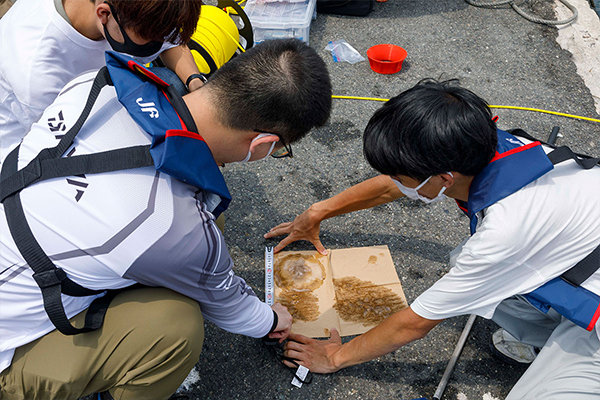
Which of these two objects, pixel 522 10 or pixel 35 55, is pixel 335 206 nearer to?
pixel 35 55

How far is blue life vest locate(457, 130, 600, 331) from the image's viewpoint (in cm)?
161

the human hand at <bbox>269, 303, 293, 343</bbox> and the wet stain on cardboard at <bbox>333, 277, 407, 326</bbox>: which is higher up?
the human hand at <bbox>269, 303, 293, 343</bbox>

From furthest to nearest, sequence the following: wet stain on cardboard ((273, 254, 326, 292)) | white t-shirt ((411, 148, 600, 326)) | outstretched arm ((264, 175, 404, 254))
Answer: wet stain on cardboard ((273, 254, 326, 292)) < outstretched arm ((264, 175, 404, 254)) < white t-shirt ((411, 148, 600, 326))

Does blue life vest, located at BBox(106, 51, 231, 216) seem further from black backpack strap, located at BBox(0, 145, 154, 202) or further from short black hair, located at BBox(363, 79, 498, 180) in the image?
short black hair, located at BBox(363, 79, 498, 180)

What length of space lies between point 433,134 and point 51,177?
4.20 feet

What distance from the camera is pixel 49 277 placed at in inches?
58.1

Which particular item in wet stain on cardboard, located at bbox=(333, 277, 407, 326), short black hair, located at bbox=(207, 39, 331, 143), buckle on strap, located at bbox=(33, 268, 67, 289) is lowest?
wet stain on cardboard, located at bbox=(333, 277, 407, 326)

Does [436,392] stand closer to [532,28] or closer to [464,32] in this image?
[464,32]

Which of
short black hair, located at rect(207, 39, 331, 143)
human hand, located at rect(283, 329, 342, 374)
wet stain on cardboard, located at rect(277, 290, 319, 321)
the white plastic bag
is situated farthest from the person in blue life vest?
the white plastic bag

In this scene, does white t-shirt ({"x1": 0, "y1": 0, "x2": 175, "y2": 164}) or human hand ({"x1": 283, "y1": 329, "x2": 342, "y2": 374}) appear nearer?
white t-shirt ({"x1": 0, "y1": 0, "x2": 175, "y2": 164})

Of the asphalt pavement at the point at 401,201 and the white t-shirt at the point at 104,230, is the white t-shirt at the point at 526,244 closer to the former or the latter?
the asphalt pavement at the point at 401,201

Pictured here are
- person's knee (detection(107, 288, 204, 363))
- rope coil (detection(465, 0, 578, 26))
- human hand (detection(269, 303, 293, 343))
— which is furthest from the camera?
rope coil (detection(465, 0, 578, 26))

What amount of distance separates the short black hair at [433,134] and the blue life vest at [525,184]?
0.05 metres

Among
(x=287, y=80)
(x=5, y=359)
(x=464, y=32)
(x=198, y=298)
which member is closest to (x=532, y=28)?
(x=464, y=32)
